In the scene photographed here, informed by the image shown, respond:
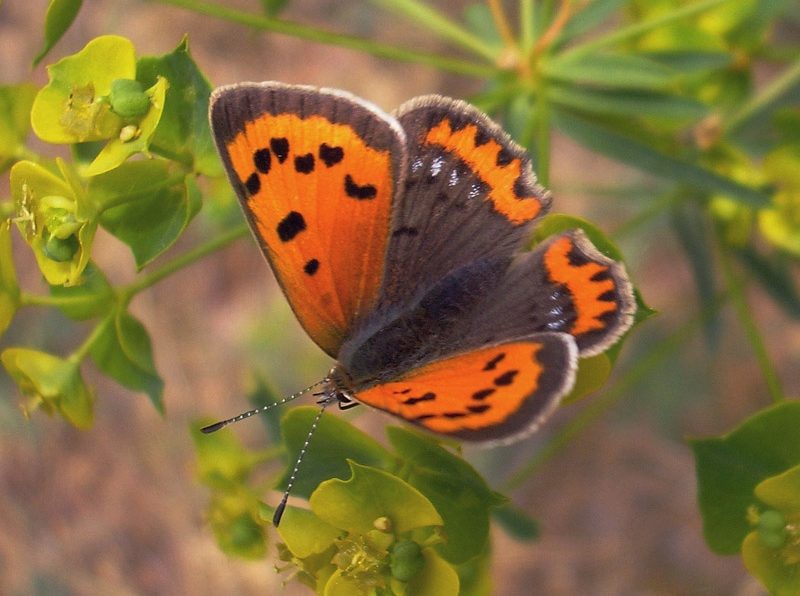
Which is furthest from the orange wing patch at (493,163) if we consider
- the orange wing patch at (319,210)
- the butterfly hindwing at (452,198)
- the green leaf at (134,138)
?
the green leaf at (134,138)

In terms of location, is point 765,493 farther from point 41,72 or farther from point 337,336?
point 41,72

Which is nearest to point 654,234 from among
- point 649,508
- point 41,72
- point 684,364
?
point 684,364

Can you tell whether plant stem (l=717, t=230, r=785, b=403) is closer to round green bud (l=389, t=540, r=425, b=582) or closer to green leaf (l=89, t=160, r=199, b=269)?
round green bud (l=389, t=540, r=425, b=582)

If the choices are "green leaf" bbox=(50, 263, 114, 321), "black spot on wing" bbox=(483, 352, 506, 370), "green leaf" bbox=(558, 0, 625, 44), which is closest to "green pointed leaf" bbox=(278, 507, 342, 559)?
"black spot on wing" bbox=(483, 352, 506, 370)

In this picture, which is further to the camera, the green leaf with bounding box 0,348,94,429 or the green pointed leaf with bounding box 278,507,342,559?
the green leaf with bounding box 0,348,94,429

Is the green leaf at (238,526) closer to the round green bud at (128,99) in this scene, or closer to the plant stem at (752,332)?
the round green bud at (128,99)

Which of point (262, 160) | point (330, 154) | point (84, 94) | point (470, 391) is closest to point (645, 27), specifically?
point (330, 154)
